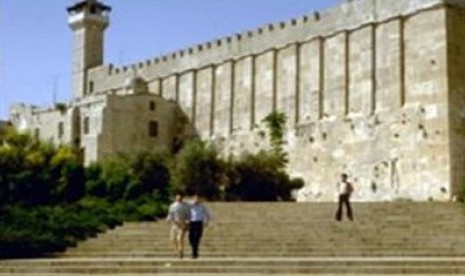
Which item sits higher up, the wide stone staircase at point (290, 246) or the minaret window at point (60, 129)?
the minaret window at point (60, 129)

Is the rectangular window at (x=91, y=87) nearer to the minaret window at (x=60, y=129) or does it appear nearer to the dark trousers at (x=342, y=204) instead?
the minaret window at (x=60, y=129)

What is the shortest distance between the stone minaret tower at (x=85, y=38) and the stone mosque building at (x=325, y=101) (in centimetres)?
418

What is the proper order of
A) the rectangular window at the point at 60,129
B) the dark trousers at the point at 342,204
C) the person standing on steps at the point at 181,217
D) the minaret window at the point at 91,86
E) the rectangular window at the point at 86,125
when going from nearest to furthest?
the person standing on steps at the point at 181,217
the dark trousers at the point at 342,204
the rectangular window at the point at 86,125
the rectangular window at the point at 60,129
the minaret window at the point at 91,86

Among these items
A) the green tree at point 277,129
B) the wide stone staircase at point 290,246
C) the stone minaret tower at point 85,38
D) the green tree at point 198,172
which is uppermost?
the stone minaret tower at point 85,38

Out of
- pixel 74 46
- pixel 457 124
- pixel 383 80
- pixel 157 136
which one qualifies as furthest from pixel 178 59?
pixel 457 124

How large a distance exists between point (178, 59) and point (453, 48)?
1981 centimetres

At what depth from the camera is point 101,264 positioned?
20.1 metres

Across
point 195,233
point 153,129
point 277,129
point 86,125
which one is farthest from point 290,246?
point 86,125

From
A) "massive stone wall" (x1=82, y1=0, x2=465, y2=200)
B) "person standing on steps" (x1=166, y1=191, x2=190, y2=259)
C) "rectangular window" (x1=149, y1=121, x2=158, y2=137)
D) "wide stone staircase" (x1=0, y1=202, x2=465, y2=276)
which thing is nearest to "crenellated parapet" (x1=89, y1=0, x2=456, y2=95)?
"massive stone wall" (x1=82, y1=0, x2=465, y2=200)

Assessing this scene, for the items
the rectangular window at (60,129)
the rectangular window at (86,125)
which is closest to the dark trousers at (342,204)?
the rectangular window at (86,125)

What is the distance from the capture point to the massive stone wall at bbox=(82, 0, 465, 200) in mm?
40844

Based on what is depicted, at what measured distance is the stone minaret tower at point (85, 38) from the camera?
6450cm

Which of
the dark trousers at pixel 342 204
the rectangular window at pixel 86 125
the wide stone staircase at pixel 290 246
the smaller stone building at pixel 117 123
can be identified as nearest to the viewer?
the wide stone staircase at pixel 290 246

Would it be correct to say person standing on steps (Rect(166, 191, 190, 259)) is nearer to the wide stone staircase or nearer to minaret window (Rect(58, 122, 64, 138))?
the wide stone staircase
